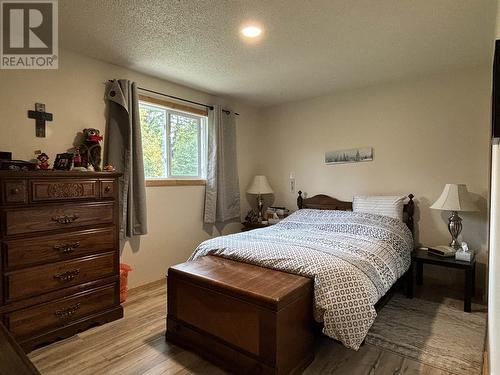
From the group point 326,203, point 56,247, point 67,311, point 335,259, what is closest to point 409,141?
point 326,203

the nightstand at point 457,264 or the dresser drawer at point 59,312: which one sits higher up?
the nightstand at point 457,264

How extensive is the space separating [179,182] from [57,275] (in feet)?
5.41

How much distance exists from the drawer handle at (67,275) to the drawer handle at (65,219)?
14.9 inches

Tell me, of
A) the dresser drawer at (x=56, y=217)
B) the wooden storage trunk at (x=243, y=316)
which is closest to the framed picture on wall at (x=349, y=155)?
the wooden storage trunk at (x=243, y=316)

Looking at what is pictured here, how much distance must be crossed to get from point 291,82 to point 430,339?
110 inches

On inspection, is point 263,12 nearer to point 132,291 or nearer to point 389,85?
point 389,85

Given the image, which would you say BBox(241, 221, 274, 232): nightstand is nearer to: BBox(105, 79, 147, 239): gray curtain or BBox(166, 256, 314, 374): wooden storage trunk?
BBox(105, 79, 147, 239): gray curtain

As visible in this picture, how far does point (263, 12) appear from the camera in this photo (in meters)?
1.98

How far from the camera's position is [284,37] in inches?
91.6

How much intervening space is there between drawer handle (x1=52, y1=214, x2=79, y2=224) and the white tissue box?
3.34m

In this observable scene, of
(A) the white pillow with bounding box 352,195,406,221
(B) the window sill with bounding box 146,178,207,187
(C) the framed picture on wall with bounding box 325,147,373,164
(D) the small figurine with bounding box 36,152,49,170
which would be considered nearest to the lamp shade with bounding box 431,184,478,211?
(A) the white pillow with bounding box 352,195,406,221

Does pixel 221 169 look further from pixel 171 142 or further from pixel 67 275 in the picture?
pixel 67 275

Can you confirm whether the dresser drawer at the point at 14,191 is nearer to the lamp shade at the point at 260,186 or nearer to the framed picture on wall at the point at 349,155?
the lamp shade at the point at 260,186

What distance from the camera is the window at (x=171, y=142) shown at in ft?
10.8
